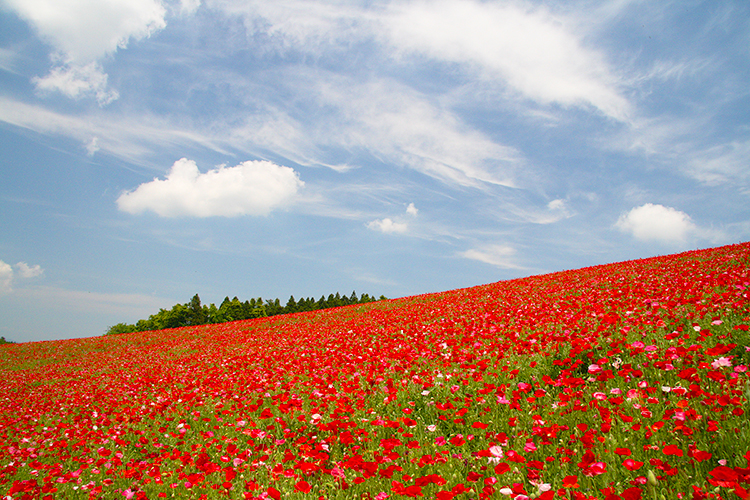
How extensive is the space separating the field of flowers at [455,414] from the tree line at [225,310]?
156 feet

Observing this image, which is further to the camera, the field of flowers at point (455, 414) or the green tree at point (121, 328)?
the green tree at point (121, 328)

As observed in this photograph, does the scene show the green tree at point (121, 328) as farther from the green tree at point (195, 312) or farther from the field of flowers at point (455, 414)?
the field of flowers at point (455, 414)

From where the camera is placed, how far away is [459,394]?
225 inches

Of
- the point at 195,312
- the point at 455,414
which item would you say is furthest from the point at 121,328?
the point at 455,414

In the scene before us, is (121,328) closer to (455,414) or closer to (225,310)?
(225,310)

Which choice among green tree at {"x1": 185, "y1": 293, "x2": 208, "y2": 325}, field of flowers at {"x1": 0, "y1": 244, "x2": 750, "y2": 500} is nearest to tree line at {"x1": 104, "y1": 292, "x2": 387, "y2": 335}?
green tree at {"x1": 185, "y1": 293, "x2": 208, "y2": 325}

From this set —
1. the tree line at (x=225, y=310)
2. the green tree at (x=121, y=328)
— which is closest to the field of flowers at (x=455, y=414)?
the tree line at (x=225, y=310)

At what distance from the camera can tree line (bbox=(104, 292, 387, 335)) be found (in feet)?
198

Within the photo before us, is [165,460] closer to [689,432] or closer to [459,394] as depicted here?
[459,394]

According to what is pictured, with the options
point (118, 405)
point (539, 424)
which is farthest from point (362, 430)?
point (118, 405)

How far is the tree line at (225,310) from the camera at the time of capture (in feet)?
198

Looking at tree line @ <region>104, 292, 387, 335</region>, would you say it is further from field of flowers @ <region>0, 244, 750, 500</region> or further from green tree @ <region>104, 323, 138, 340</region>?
field of flowers @ <region>0, 244, 750, 500</region>

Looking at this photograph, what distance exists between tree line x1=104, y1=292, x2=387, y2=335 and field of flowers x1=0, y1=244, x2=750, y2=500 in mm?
47428

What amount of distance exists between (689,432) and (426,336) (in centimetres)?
765
